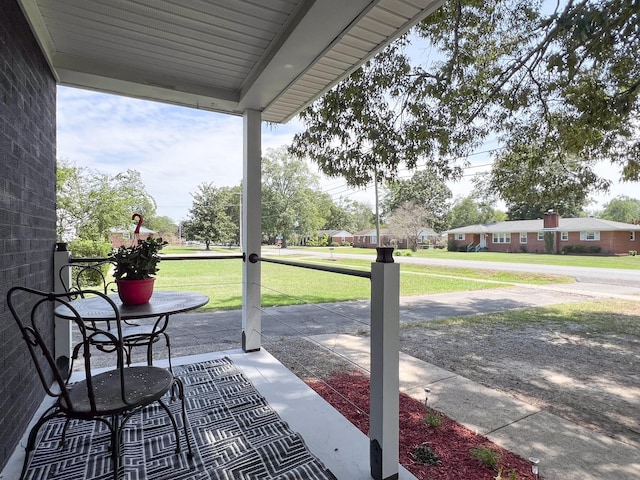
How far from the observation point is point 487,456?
1.63 metres

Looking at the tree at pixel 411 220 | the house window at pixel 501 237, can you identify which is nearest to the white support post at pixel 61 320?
the tree at pixel 411 220

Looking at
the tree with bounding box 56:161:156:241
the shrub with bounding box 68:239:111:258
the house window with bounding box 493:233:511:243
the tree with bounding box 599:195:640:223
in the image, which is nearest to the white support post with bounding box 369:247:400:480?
the shrub with bounding box 68:239:111:258

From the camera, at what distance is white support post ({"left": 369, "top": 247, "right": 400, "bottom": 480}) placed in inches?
50.9

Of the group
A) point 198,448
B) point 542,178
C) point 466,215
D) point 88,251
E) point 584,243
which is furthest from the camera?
point 466,215

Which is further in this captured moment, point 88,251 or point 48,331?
point 88,251

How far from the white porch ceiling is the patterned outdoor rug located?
2116 mm

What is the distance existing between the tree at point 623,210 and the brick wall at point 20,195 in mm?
21288

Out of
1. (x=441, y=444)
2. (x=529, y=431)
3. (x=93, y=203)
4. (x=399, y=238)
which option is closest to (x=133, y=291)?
(x=441, y=444)

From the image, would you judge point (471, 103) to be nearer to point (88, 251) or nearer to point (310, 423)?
point (310, 423)

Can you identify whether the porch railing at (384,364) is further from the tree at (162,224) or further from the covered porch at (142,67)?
the tree at (162,224)

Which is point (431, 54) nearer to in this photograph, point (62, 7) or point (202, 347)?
point (62, 7)

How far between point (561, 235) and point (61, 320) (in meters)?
20.7

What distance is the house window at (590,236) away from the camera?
15953 mm

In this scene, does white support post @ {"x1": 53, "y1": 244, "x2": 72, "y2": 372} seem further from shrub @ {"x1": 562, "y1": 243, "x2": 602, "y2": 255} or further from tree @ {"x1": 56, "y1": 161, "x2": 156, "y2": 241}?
shrub @ {"x1": 562, "y1": 243, "x2": 602, "y2": 255}
